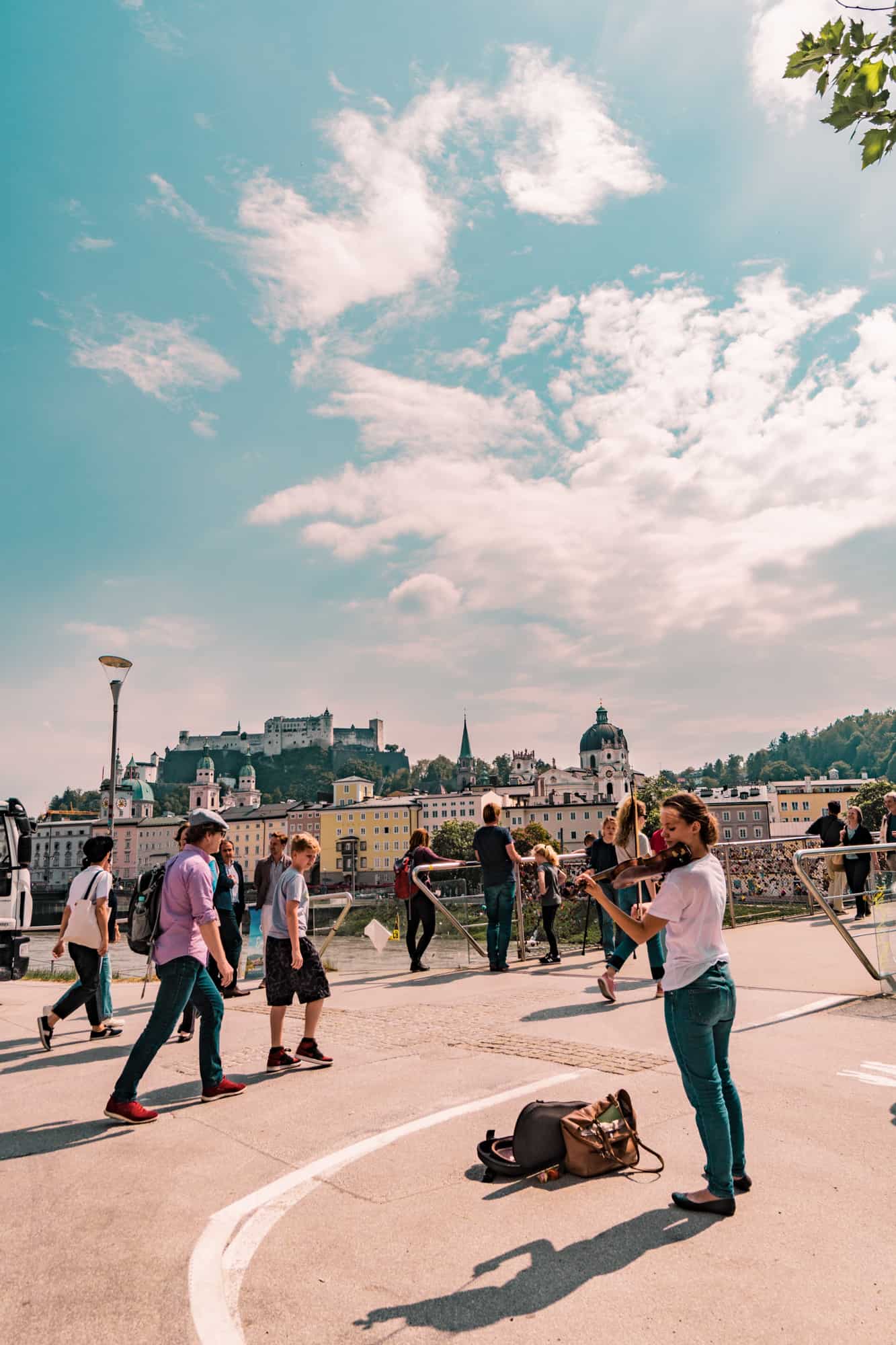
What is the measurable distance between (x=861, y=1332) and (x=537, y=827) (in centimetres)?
12427

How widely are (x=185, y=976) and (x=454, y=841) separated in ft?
392

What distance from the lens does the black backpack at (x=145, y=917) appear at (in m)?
6.54

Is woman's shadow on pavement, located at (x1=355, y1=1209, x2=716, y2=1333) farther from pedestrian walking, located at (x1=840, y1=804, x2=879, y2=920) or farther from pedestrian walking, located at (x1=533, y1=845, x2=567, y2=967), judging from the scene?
pedestrian walking, located at (x1=533, y1=845, x2=567, y2=967)

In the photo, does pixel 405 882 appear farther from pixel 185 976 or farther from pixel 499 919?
pixel 185 976

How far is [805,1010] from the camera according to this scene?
7.76 m

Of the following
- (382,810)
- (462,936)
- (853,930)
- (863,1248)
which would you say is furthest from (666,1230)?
(382,810)

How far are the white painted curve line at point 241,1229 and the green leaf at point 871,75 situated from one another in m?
5.29

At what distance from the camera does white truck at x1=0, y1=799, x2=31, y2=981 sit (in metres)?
11.2

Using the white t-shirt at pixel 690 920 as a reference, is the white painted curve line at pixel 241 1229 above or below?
below

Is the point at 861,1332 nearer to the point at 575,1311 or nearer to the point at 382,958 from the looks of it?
the point at 575,1311

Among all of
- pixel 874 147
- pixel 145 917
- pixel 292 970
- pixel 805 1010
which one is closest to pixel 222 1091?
pixel 292 970

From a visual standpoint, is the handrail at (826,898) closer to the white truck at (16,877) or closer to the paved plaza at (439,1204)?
the paved plaza at (439,1204)

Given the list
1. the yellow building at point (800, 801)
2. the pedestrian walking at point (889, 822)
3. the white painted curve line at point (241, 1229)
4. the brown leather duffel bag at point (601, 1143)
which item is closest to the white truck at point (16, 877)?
the white painted curve line at point (241, 1229)

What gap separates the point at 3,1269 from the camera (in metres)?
3.54
